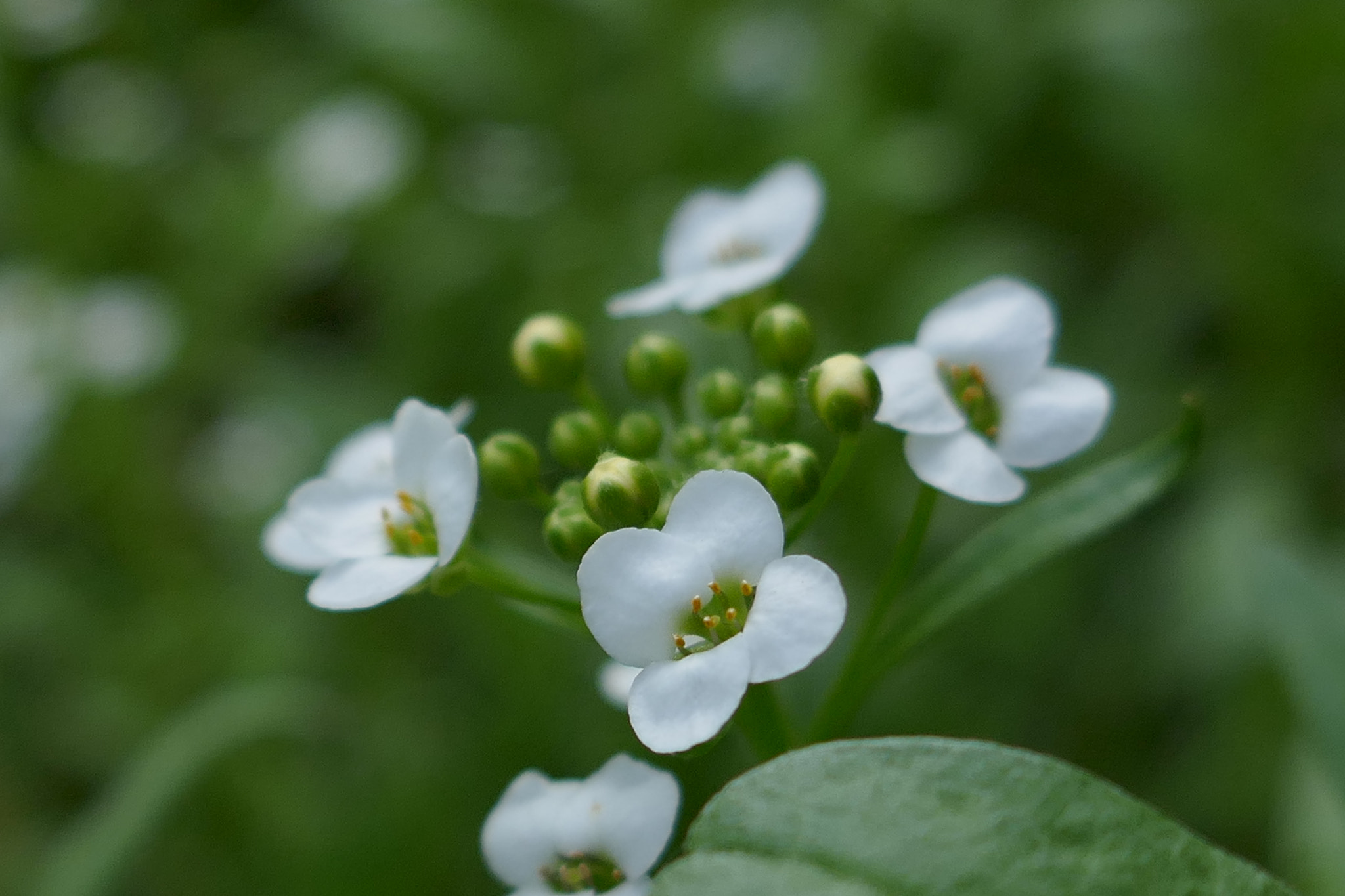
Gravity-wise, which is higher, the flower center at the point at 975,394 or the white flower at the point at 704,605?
the flower center at the point at 975,394

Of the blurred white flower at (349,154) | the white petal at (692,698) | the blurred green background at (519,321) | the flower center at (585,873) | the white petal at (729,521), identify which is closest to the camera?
the white petal at (692,698)

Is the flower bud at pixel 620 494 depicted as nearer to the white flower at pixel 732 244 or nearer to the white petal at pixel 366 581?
the white petal at pixel 366 581

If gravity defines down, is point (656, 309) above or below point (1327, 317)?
below

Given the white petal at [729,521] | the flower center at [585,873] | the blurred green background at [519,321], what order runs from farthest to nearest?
the blurred green background at [519,321] < the flower center at [585,873] < the white petal at [729,521]

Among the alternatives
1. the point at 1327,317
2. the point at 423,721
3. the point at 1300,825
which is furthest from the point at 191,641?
the point at 1327,317

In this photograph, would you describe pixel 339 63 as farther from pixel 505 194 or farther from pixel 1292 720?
pixel 1292 720

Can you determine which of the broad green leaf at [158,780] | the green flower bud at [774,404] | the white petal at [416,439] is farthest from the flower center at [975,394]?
the broad green leaf at [158,780]

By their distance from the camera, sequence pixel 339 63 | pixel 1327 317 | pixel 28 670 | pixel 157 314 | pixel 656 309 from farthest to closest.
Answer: pixel 339 63 → pixel 157 314 → pixel 28 670 → pixel 1327 317 → pixel 656 309
